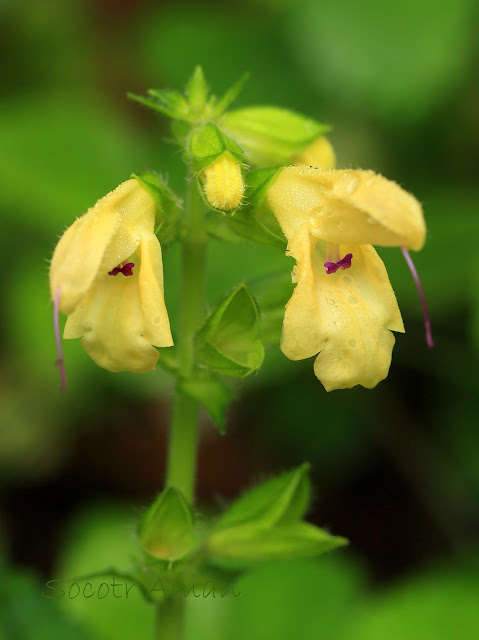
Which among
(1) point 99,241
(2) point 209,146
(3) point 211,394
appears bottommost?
(3) point 211,394

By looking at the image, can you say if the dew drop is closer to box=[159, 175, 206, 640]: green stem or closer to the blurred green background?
box=[159, 175, 206, 640]: green stem

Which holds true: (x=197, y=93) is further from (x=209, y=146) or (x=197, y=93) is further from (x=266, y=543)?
(x=266, y=543)

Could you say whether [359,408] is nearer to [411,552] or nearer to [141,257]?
[411,552]

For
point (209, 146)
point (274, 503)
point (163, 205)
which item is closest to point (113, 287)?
point (163, 205)

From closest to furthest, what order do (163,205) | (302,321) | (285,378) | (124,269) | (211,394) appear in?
1. (302,321)
2. (124,269)
3. (163,205)
4. (211,394)
5. (285,378)

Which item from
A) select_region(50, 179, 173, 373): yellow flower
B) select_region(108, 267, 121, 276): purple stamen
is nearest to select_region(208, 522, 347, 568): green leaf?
select_region(50, 179, 173, 373): yellow flower

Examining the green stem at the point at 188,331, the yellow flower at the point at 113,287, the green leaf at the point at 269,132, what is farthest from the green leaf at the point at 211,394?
the green leaf at the point at 269,132

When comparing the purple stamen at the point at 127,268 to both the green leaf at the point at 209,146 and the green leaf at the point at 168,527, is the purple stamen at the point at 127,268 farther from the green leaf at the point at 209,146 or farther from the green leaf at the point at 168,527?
the green leaf at the point at 168,527
